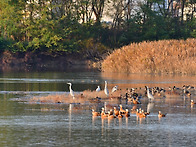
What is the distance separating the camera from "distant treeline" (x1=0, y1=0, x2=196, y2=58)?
74.6 metres

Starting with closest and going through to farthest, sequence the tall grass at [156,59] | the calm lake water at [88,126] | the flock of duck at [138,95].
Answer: the calm lake water at [88,126], the flock of duck at [138,95], the tall grass at [156,59]

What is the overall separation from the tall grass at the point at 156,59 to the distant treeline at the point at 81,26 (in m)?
21.3

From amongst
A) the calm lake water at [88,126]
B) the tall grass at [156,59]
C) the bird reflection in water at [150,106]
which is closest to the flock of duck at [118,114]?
the calm lake water at [88,126]

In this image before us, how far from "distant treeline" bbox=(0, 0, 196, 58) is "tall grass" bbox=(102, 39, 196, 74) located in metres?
21.3

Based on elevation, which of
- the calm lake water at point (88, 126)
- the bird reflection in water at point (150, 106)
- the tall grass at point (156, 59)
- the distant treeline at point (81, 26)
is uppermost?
the distant treeline at point (81, 26)

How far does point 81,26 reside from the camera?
78.1 m

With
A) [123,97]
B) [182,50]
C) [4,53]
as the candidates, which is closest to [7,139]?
[123,97]

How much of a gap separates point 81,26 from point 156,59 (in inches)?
1139

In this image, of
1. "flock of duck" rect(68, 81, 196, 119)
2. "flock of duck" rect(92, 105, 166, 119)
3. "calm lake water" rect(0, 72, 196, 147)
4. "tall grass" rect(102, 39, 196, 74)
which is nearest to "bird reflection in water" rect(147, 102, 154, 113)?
"calm lake water" rect(0, 72, 196, 147)

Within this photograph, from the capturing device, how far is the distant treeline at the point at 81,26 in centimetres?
7462

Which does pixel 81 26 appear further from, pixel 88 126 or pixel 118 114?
pixel 88 126

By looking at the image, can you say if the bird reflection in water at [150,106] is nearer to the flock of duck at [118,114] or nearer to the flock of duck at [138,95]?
the flock of duck at [138,95]

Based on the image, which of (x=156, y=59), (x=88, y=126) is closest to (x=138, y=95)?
(x=88, y=126)

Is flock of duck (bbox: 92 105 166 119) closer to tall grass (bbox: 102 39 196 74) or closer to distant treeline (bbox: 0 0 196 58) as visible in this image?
tall grass (bbox: 102 39 196 74)
